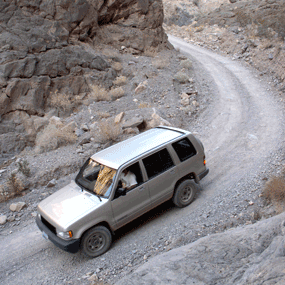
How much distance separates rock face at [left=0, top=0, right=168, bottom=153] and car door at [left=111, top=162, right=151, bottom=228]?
296 inches

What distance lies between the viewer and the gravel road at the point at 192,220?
5227 millimetres

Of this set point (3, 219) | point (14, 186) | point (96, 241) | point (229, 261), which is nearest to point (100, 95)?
point (14, 186)

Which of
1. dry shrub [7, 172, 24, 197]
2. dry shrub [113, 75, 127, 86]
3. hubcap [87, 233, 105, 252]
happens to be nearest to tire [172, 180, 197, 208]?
hubcap [87, 233, 105, 252]

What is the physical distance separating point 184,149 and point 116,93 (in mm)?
7744

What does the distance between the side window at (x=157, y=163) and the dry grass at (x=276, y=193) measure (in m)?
2.34

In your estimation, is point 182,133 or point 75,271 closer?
point 75,271

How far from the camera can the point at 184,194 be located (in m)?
6.57

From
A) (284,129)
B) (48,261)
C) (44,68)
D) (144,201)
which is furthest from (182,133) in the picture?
(44,68)

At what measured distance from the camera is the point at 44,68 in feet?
43.5

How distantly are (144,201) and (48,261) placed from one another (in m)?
2.39

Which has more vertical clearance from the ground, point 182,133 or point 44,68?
point 44,68

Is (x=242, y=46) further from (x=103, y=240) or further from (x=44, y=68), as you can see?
(x=103, y=240)

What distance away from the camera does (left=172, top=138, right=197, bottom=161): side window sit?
20.6ft

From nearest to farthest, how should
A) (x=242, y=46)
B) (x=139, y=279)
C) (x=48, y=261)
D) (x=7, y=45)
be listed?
(x=139, y=279) < (x=48, y=261) < (x=7, y=45) < (x=242, y=46)
